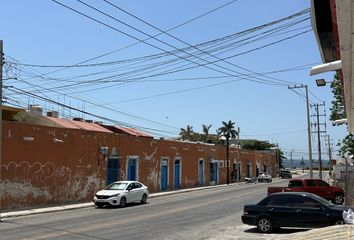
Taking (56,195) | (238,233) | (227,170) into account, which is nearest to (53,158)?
(56,195)

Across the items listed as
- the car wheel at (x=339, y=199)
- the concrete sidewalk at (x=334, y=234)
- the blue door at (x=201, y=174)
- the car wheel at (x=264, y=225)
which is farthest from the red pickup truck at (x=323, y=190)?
the blue door at (x=201, y=174)

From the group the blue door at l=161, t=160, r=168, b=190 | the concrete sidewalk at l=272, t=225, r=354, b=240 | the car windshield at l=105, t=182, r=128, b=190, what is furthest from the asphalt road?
the blue door at l=161, t=160, r=168, b=190

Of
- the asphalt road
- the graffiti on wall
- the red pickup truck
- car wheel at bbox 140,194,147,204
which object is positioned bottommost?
the asphalt road

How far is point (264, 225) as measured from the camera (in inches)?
664

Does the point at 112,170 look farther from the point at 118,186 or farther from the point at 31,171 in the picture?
the point at 31,171

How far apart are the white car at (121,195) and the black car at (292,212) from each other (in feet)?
42.1

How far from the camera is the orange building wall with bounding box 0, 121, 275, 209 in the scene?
89.7ft

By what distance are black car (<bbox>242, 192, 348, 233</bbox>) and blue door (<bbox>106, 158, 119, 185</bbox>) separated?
21467 mm

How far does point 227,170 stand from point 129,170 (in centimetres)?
3189

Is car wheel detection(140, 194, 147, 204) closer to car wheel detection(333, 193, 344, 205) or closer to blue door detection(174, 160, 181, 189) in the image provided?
car wheel detection(333, 193, 344, 205)

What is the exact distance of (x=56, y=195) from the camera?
1221 inches

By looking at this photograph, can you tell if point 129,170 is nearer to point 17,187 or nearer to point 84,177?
point 84,177

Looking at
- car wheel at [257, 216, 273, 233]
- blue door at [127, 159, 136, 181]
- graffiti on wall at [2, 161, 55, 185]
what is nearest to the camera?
car wheel at [257, 216, 273, 233]

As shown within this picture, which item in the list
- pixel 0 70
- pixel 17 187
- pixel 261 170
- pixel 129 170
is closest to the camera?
pixel 0 70
